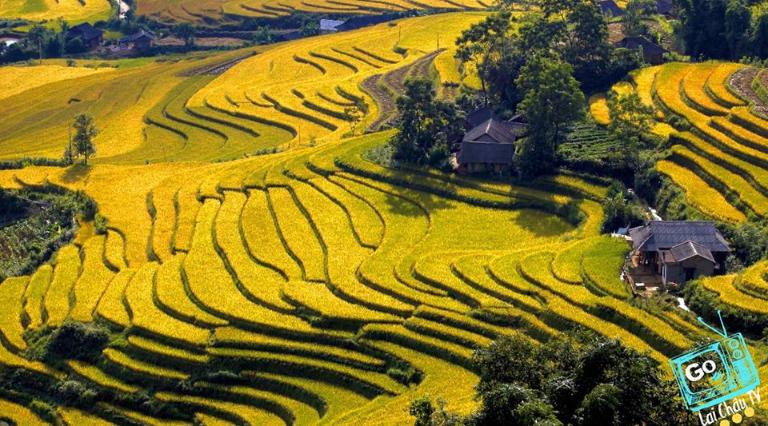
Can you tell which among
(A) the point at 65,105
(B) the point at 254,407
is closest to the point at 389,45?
(A) the point at 65,105

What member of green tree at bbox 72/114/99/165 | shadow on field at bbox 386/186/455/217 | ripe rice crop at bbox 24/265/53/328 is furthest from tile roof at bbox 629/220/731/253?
green tree at bbox 72/114/99/165

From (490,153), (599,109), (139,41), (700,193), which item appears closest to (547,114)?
(490,153)

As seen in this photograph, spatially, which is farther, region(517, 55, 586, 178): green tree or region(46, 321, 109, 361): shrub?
region(517, 55, 586, 178): green tree

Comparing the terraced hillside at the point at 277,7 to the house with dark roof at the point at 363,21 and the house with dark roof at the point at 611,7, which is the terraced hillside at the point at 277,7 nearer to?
the house with dark roof at the point at 363,21

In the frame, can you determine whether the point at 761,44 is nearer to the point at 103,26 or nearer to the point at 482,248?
the point at 482,248

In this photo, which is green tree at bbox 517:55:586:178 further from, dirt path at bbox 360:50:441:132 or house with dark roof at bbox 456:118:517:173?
dirt path at bbox 360:50:441:132
